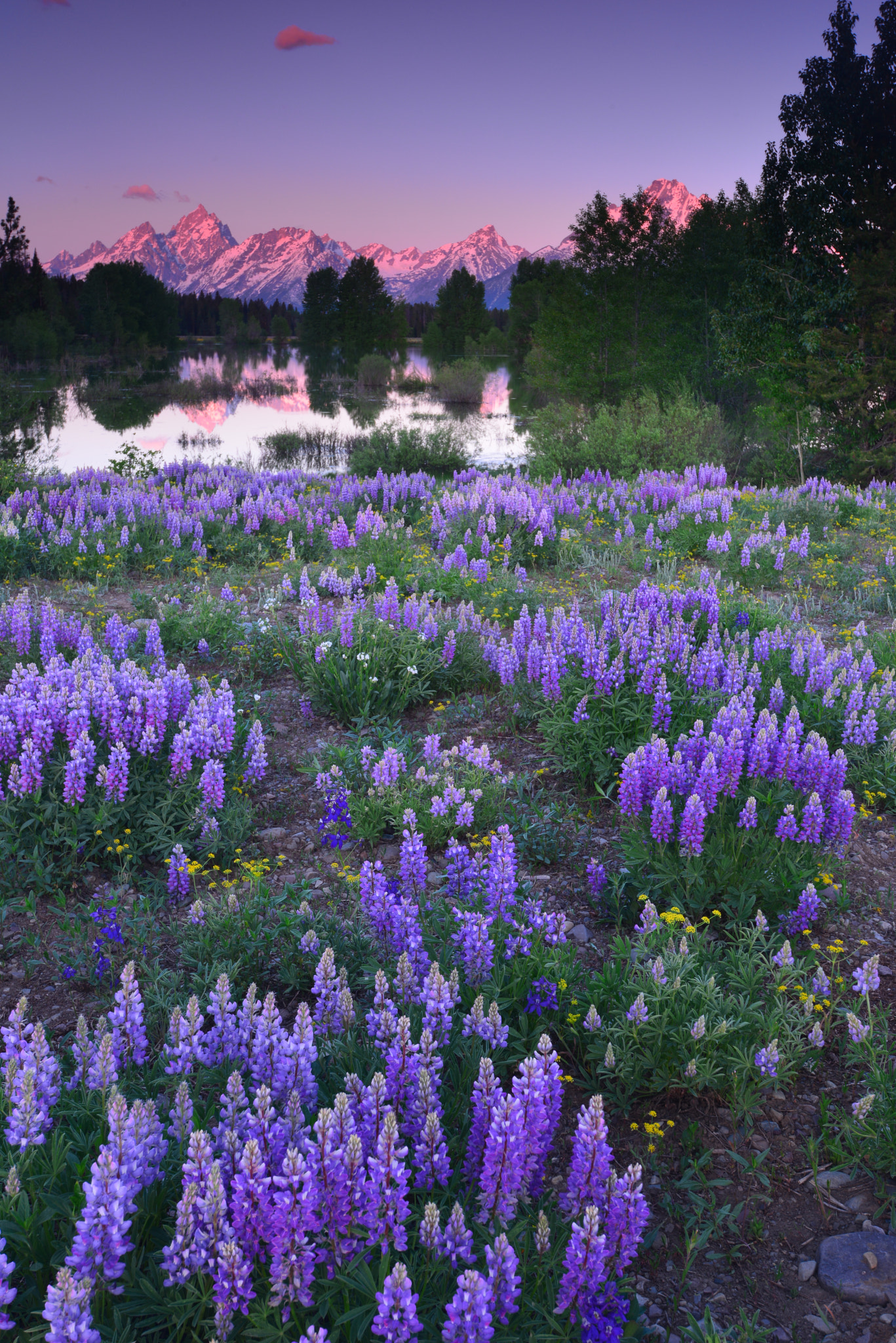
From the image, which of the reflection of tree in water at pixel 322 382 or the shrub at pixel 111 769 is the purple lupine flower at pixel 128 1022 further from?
the reflection of tree in water at pixel 322 382

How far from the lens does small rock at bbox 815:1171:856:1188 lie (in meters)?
2.95

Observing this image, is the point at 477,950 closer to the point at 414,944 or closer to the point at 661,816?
the point at 414,944

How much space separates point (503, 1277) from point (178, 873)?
9.97 feet

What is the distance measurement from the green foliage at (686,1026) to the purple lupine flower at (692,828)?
604 millimetres

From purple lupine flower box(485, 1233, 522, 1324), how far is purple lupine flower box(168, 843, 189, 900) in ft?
9.68


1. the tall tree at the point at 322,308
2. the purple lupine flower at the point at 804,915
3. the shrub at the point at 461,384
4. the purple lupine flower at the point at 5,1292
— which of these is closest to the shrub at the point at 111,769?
the purple lupine flower at the point at 5,1292

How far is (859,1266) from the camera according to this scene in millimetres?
2600

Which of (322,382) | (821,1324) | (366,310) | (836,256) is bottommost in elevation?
(821,1324)

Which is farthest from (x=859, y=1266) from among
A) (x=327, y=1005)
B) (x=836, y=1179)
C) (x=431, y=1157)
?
(x=327, y=1005)

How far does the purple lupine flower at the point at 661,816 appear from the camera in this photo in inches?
165

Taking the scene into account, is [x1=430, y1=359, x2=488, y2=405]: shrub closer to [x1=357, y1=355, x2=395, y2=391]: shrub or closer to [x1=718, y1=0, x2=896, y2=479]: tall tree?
[x1=357, y1=355, x2=395, y2=391]: shrub

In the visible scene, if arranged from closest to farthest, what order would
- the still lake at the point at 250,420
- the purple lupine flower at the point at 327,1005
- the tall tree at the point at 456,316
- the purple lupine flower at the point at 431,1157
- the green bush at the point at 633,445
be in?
the purple lupine flower at the point at 431,1157
the purple lupine flower at the point at 327,1005
the green bush at the point at 633,445
the still lake at the point at 250,420
the tall tree at the point at 456,316

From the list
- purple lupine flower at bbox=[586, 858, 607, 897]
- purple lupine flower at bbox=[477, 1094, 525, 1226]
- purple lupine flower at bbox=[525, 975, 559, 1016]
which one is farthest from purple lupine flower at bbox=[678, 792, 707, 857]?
purple lupine flower at bbox=[477, 1094, 525, 1226]

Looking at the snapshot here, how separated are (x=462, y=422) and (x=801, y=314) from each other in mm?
20828
